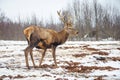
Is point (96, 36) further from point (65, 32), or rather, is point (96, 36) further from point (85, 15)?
point (65, 32)

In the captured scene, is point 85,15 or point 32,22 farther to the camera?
point 32,22

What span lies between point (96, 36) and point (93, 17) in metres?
8.15

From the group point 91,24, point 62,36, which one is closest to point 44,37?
point 62,36

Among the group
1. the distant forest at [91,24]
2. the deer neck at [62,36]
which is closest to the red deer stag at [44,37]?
the deer neck at [62,36]

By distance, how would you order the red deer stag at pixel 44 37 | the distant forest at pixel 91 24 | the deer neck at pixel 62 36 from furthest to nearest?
the distant forest at pixel 91 24 < the deer neck at pixel 62 36 < the red deer stag at pixel 44 37

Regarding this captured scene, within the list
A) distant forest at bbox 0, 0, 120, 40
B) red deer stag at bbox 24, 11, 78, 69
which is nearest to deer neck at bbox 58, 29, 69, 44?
red deer stag at bbox 24, 11, 78, 69

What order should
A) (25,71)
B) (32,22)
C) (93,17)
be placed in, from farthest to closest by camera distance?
(32,22) → (93,17) → (25,71)

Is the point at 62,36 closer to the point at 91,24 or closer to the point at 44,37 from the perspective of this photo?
the point at 44,37

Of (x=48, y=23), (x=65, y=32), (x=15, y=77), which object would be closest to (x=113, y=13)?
(x=48, y=23)

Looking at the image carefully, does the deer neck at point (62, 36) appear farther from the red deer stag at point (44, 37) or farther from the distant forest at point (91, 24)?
the distant forest at point (91, 24)

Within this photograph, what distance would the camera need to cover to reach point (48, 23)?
88.0m

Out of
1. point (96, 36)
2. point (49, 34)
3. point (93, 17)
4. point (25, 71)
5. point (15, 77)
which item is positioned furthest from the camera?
point (93, 17)

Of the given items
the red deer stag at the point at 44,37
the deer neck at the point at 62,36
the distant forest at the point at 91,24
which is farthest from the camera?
the distant forest at the point at 91,24

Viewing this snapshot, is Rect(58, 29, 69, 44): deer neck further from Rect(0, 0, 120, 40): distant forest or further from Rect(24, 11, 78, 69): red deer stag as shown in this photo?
Rect(0, 0, 120, 40): distant forest
